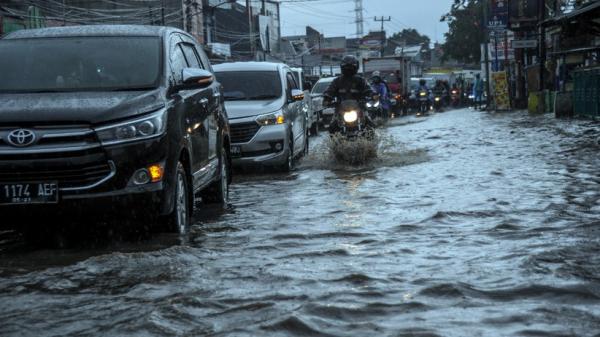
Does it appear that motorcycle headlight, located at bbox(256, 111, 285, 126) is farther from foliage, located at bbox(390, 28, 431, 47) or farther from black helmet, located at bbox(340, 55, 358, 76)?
foliage, located at bbox(390, 28, 431, 47)

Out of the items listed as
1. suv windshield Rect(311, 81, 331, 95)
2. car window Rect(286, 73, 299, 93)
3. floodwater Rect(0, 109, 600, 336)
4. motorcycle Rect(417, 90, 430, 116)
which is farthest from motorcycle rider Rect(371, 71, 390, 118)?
floodwater Rect(0, 109, 600, 336)

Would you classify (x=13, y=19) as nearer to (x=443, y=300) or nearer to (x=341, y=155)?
(x=341, y=155)

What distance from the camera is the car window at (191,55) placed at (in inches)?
314

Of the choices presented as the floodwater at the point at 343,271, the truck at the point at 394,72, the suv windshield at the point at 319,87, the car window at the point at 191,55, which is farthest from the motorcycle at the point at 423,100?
the car window at the point at 191,55

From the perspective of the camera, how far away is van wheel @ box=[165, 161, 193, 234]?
644 cm

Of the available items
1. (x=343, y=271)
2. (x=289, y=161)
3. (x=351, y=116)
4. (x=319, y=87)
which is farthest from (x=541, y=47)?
(x=343, y=271)

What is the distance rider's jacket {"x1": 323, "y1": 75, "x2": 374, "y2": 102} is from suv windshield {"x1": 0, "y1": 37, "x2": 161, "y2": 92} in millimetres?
6476

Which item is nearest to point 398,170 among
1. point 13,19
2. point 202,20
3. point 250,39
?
point 13,19

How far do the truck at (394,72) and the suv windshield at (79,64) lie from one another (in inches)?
1291

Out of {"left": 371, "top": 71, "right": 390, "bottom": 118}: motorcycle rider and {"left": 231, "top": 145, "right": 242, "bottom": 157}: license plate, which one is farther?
{"left": 371, "top": 71, "right": 390, "bottom": 118}: motorcycle rider

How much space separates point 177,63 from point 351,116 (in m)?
6.11

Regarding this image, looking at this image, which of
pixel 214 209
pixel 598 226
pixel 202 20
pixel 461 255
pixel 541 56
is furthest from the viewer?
pixel 202 20

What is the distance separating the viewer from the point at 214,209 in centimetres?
864

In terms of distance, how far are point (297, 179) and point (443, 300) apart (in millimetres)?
7004
